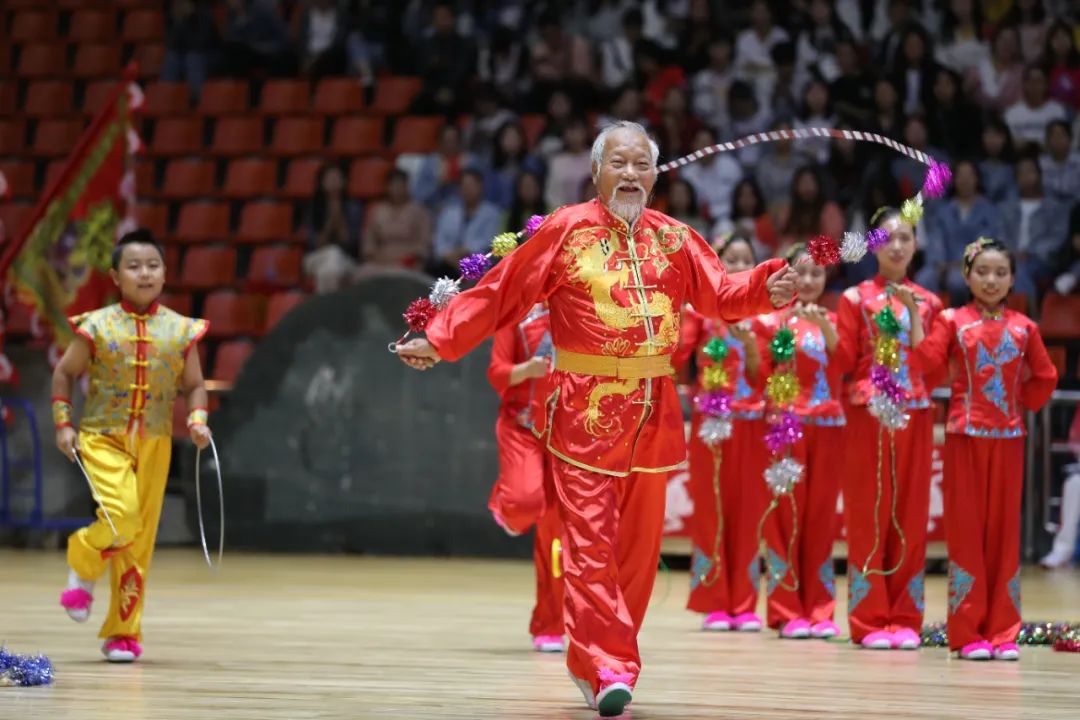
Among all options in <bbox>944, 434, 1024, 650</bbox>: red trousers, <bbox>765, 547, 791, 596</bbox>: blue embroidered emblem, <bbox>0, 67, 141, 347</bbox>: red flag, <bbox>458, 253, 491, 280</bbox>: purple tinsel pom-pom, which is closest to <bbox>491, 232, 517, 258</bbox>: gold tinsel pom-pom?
<bbox>458, 253, 491, 280</bbox>: purple tinsel pom-pom

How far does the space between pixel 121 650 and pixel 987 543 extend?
115 inches

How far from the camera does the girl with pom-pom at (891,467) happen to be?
6.32 metres

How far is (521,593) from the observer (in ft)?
27.4

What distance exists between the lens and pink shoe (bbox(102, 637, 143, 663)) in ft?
18.3

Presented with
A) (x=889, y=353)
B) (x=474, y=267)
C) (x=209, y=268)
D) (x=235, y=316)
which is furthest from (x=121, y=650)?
(x=209, y=268)

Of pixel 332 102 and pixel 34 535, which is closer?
pixel 34 535

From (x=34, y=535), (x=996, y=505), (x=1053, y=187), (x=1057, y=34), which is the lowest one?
(x=34, y=535)

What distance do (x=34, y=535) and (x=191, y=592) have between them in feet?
9.22

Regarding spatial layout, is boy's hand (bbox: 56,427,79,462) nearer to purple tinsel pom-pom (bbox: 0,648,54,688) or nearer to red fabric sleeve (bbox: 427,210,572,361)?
purple tinsel pom-pom (bbox: 0,648,54,688)

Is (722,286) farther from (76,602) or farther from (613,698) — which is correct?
(76,602)

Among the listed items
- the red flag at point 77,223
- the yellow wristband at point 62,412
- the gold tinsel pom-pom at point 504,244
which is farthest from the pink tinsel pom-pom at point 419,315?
the red flag at point 77,223

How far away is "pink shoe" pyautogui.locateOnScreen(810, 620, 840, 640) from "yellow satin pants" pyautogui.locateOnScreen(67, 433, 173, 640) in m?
2.54

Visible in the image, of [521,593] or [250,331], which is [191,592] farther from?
[250,331]

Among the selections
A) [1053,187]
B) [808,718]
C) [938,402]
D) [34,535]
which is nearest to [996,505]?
[808,718]
